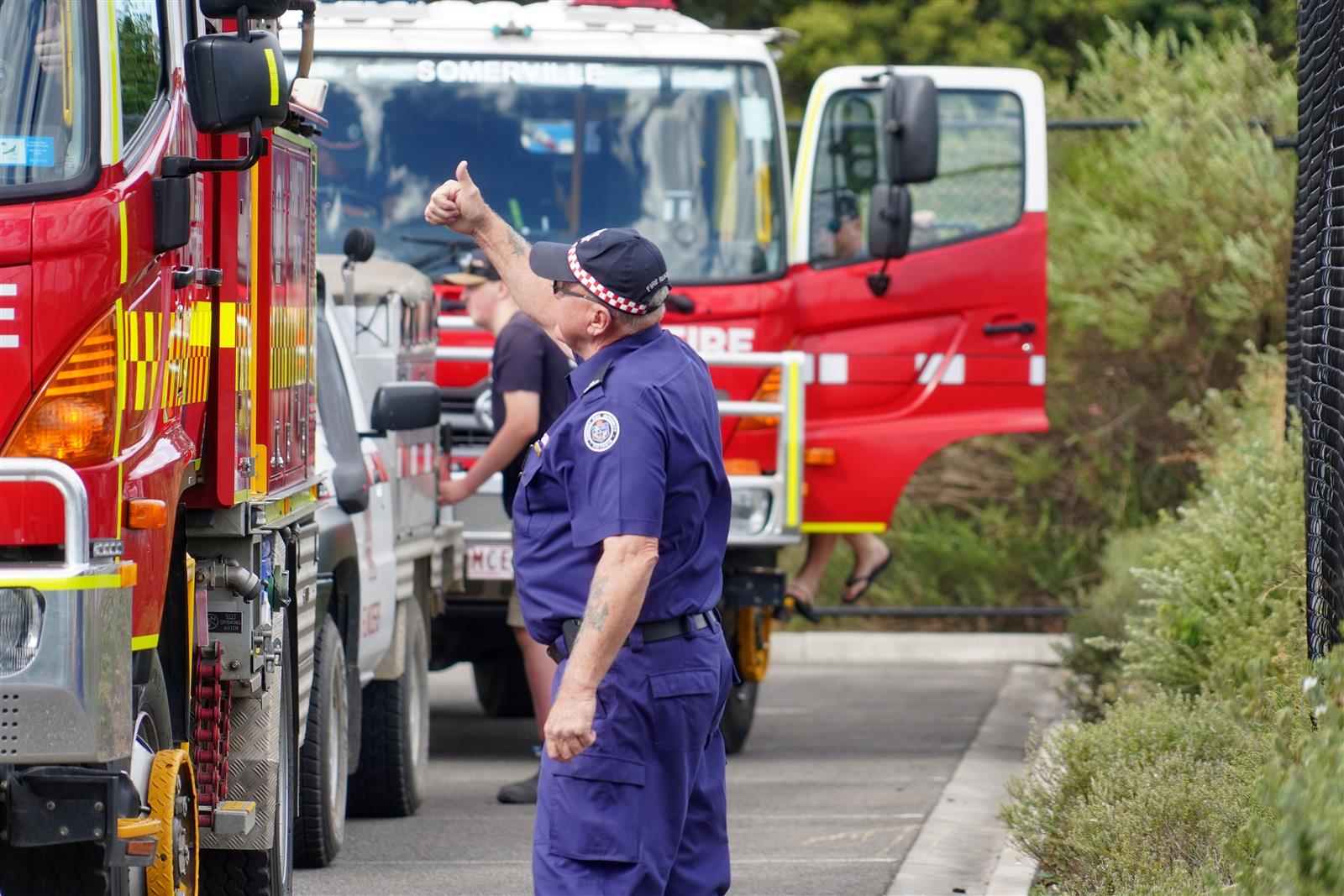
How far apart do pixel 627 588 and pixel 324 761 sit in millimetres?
3106

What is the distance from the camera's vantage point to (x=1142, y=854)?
5.60 metres

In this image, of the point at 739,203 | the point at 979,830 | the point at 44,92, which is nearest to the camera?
the point at 44,92

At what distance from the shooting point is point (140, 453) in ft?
16.1

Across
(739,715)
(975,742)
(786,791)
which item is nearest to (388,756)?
(786,791)

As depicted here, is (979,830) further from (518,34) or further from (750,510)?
(518,34)

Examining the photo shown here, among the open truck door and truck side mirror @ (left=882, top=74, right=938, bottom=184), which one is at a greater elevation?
truck side mirror @ (left=882, top=74, right=938, bottom=184)

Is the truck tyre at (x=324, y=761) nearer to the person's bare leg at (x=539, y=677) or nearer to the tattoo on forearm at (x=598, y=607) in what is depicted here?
the person's bare leg at (x=539, y=677)

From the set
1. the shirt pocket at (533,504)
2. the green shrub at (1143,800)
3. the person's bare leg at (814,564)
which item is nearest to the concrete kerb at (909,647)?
the person's bare leg at (814,564)

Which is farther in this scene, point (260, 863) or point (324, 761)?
point (324, 761)

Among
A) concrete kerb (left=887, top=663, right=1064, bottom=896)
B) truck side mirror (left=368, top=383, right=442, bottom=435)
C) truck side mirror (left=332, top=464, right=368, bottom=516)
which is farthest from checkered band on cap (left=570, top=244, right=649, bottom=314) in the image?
truck side mirror (left=368, top=383, right=442, bottom=435)

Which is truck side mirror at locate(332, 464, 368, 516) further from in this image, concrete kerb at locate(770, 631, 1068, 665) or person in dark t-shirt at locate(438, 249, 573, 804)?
concrete kerb at locate(770, 631, 1068, 665)

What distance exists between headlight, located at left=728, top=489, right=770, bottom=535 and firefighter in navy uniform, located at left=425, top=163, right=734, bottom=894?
5232 mm

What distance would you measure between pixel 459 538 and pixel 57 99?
5308 millimetres

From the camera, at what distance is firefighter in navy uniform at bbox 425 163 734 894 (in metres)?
4.66
